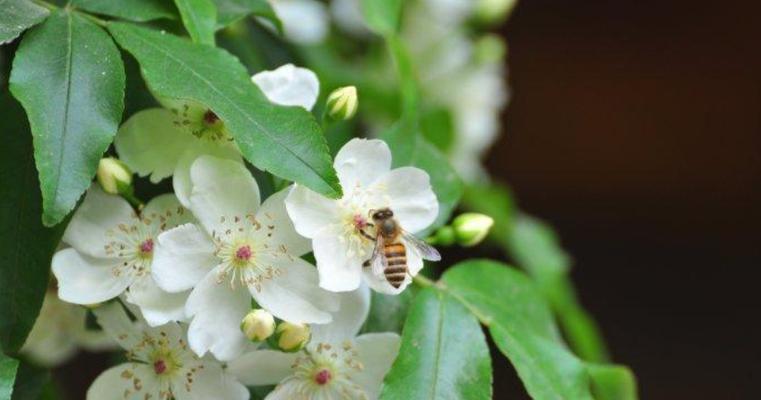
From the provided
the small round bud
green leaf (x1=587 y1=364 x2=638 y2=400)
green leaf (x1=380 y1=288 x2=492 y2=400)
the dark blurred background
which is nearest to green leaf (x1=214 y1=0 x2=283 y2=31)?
green leaf (x1=380 y1=288 x2=492 y2=400)

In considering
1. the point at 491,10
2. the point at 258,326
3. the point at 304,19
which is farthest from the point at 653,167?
the point at 258,326

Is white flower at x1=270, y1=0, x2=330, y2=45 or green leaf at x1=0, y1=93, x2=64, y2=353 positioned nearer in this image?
green leaf at x1=0, y1=93, x2=64, y2=353

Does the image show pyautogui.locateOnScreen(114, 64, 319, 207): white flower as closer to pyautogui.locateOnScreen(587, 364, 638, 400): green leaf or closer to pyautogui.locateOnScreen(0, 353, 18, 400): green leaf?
pyautogui.locateOnScreen(0, 353, 18, 400): green leaf

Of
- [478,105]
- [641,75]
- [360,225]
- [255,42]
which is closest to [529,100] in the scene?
[641,75]

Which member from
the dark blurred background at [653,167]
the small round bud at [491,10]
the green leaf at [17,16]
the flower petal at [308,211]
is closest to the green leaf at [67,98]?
the green leaf at [17,16]

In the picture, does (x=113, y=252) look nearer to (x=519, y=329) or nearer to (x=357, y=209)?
(x=357, y=209)

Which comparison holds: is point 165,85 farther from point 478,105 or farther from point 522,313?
point 478,105

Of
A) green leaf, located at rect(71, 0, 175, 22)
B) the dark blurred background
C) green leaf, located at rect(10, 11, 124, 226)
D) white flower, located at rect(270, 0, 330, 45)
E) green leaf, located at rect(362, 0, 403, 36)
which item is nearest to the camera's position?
green leaf, located at rect(10, 11, 124, 226)

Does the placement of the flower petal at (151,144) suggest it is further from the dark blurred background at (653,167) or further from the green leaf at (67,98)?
the dark blurred background at (653,167)
